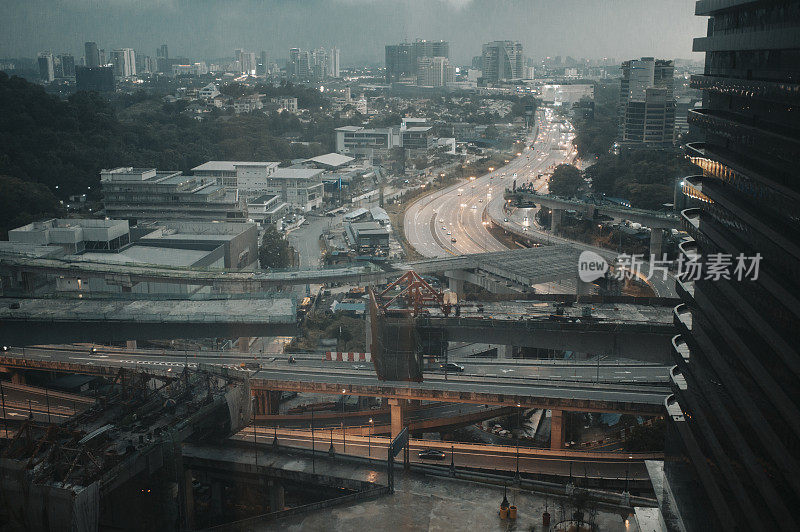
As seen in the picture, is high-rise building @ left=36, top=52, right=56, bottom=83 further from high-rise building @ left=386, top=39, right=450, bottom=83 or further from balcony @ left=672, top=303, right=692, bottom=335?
balcony @ left=672, top=303, right=692, bottom=335

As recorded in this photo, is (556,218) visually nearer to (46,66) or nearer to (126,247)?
(126,247)

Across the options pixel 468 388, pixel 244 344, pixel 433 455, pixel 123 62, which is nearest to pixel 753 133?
pixel 433 455

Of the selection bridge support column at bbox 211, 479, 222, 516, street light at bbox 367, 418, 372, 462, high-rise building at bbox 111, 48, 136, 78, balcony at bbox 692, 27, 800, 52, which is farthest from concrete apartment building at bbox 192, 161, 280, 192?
high-rise building at bbox 111, 48, 136, 78

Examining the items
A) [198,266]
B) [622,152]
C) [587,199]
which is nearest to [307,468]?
[198,266]

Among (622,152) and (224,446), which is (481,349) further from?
(622,152)

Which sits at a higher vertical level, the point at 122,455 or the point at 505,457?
the point at 122,455

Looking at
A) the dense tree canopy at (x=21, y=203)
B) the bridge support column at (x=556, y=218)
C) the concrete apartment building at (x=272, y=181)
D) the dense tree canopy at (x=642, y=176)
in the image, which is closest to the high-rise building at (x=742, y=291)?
the bridge support column at (x=556, y=218)
